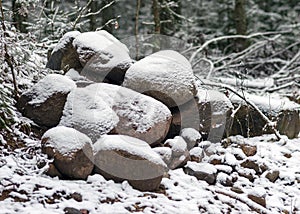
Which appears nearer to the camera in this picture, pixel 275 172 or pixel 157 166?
pixel 157 166

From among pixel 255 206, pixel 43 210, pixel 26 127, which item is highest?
pixel 26 127

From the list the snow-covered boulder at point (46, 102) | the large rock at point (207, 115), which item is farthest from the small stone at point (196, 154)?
the snow-covered boulder at point (46, 102)

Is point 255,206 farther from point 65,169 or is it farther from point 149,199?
point 65,169

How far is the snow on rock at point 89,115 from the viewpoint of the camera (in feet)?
13.8

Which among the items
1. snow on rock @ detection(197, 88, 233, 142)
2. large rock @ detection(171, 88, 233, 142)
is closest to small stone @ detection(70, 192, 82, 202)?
large rock @ detection(171, 88, 233, 142)

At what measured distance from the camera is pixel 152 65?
Answer: 15.8ft

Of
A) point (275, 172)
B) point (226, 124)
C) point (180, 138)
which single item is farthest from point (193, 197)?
point (226, 124)

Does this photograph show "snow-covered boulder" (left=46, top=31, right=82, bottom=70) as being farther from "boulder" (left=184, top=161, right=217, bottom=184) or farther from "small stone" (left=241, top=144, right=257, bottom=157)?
"small stone" (left=241, top=144, right=257, bottom=157)

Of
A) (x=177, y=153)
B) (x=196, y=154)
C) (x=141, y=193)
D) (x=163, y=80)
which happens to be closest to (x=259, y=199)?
(x=196, y=154)

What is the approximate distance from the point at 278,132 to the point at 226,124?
0.84m

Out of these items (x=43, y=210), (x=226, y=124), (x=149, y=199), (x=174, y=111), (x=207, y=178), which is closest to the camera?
(x=43, y=210)

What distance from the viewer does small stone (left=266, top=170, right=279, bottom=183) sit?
180 inches

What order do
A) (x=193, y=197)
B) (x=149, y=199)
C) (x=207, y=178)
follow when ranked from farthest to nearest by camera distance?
1. (x=207, y=178)
2. (x=193, y=197)
3. (x=149, y=199)

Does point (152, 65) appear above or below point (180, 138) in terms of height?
above
